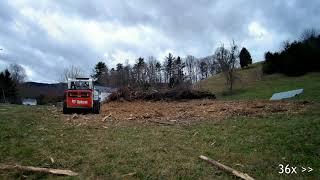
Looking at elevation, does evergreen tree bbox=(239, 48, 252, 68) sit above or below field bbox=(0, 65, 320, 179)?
above

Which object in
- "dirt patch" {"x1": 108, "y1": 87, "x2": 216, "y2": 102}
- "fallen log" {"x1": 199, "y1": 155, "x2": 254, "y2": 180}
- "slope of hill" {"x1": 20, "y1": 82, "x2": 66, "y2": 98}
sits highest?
"slope of hill" {"x1": 20, "y1": 82, "x2": 66, "y2": 98}

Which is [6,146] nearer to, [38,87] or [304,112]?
[304,112]

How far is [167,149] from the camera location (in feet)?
34.7

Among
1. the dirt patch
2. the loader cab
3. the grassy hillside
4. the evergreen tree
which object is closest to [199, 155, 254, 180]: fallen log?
the loader cab

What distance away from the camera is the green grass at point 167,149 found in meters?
8.54

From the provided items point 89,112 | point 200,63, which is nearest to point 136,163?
point 89,112

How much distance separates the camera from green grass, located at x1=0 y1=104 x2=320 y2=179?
28.0 feet

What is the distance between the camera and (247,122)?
1468 cm

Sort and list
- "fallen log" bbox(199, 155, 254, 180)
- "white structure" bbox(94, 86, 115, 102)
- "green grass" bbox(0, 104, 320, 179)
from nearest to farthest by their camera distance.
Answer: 1. "fallen log" bbox(199, 155, 254, 180)
2. "green grass" bbox(0, 104, 320, 179)
3. "white structure" bbox(94, 86, 115, 102)

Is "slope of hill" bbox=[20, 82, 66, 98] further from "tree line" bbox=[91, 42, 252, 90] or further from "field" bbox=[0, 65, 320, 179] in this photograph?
"field" bbox=[0, 65, 320, 179]

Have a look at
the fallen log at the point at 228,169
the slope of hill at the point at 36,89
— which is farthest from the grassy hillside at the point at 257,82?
the slope of hill at the point at 36,89

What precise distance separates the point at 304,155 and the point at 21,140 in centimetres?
803

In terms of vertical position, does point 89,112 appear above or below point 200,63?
below

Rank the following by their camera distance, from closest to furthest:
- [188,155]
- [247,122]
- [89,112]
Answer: [188,155] → [247,122] → [89,112]
